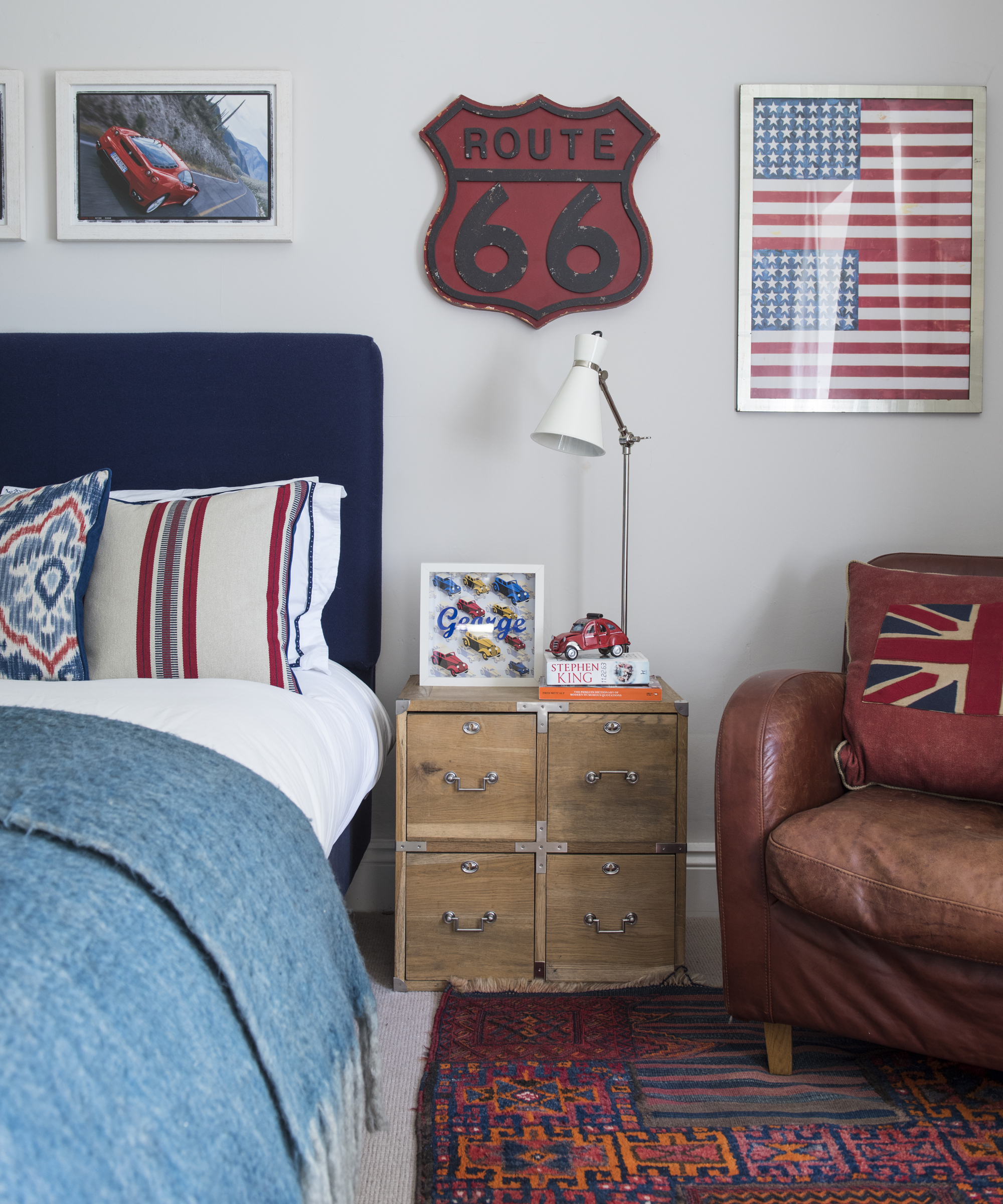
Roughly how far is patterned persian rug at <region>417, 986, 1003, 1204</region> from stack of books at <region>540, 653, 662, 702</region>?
607 mm

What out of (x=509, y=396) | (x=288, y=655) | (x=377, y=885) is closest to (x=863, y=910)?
(x=288, y=655)

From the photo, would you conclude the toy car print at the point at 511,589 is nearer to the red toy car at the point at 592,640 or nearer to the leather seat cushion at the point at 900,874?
the red toy car at the point at 592,640

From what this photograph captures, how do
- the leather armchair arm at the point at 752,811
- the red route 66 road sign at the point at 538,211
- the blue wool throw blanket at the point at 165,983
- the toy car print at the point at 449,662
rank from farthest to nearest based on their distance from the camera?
the red route 66 road sign at the point at 538,211 < the toy car print at the point at 449,662 < the leather armchair arm at the point at 752,811 < the blue wool throw blanket at the point at 165,983

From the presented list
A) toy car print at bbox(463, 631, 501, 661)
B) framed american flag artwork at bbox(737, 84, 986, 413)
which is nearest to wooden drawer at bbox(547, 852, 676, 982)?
toy car print at bbox(463, 631, 501, 661)

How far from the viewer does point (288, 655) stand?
5.21 ft

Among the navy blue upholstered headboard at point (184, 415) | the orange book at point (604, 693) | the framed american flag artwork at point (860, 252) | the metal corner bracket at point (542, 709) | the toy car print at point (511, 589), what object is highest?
the framed american flag artwork at point (860, 252)

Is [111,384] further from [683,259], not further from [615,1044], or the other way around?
[615,1044]

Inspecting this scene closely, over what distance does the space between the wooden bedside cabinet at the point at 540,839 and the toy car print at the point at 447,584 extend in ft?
1.07

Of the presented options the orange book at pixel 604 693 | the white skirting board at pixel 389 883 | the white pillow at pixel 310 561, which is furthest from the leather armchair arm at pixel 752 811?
the white pillow at pixel 310 561

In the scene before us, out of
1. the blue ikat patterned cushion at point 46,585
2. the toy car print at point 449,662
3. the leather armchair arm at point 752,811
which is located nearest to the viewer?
the leather armchair arm at point 752,811

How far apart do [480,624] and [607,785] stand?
477 mm

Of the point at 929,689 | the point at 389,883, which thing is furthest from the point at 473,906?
the point at 929,689

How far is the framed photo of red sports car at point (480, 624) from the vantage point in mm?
1922

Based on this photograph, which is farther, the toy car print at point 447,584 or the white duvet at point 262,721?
the toy car print at point 447,584
